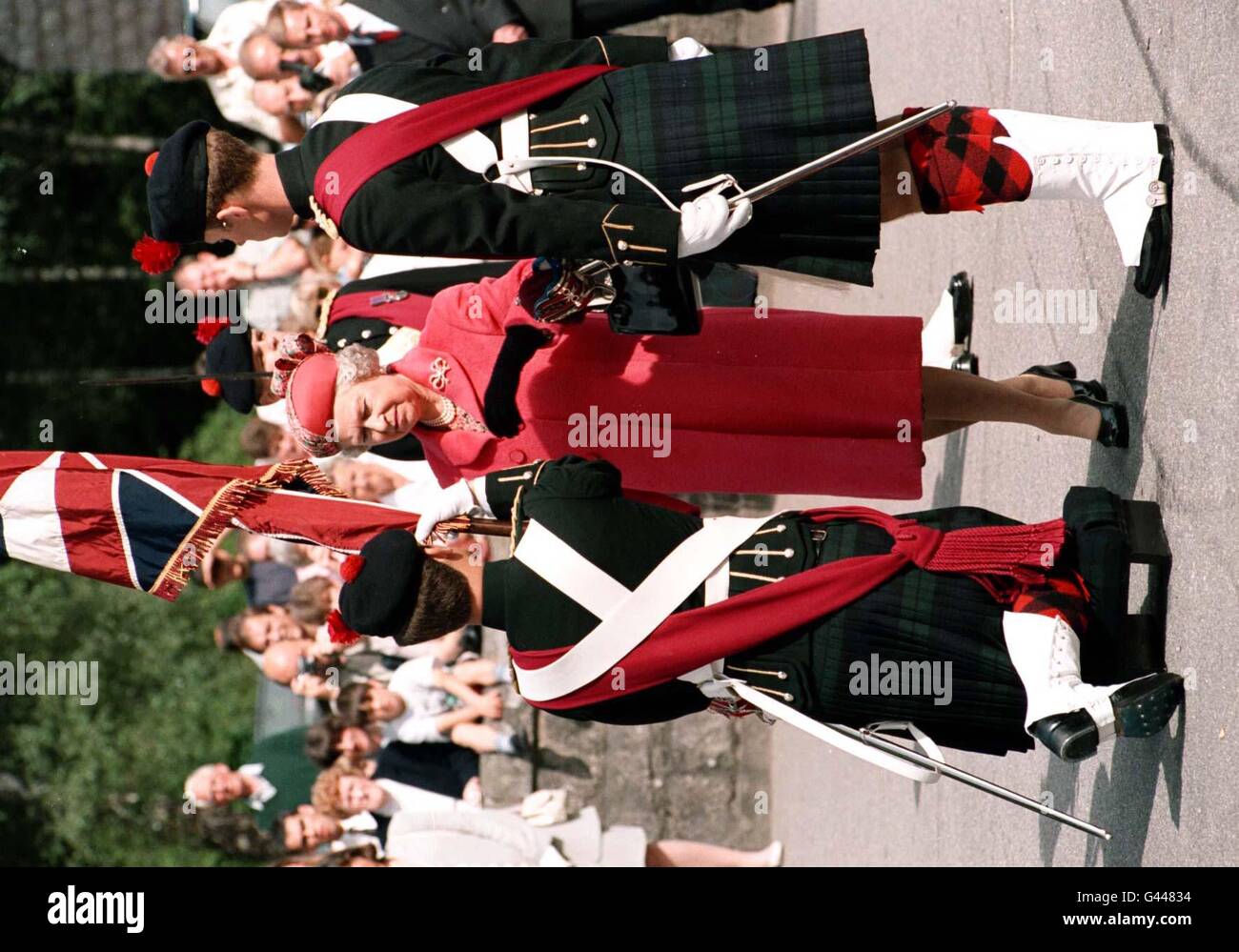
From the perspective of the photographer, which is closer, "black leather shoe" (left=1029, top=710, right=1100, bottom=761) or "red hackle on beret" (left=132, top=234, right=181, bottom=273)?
"black leather shoe" (left=1029, top=710, right=1100, bottom=761)

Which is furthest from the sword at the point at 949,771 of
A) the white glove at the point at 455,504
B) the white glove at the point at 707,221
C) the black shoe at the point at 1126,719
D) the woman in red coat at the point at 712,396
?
the white glove at the point at 707,221

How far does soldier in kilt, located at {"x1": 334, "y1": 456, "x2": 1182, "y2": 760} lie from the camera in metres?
→ 3.33

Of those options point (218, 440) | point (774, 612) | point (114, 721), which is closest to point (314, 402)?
point (774, 612)

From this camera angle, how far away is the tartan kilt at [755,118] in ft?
11.5

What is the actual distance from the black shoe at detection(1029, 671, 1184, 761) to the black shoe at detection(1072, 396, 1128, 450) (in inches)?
30.5

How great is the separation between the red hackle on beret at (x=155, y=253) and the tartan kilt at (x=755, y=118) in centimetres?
120

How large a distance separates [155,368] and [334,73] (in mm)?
5922

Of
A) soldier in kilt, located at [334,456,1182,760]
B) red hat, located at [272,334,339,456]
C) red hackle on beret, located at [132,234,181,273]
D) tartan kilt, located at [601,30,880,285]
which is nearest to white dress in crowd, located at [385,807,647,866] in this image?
red hat, located at [272,334,339,456]

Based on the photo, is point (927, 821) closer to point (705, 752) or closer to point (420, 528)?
point (705, 752)

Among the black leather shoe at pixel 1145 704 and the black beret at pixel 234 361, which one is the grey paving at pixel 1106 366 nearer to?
the black leather shoe at pixel 1145 704

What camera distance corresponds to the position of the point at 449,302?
4.29 m

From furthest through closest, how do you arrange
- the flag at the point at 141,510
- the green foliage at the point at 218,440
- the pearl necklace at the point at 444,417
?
1. the green foliage at the point at 218,440
2. the flag at the point at 141,510
3. the pearl necklace at the point at 444,417

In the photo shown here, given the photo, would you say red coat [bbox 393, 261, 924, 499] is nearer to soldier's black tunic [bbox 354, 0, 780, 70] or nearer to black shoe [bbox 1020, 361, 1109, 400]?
black shoe [bbox 1020, 361, 1109, 400]
